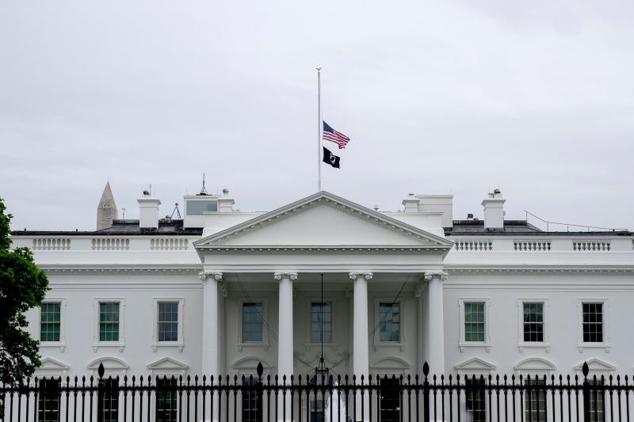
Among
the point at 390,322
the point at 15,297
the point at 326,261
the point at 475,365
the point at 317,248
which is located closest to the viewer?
the point at 15,297

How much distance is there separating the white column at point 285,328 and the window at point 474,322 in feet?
27.7

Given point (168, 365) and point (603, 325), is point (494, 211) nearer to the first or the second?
point (603, 325)

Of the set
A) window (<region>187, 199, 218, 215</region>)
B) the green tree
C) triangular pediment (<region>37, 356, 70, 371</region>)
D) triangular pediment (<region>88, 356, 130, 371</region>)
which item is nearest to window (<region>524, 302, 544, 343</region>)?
triangular pediment (<region>88, 356, 130, 371</region>)

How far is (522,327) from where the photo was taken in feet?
165

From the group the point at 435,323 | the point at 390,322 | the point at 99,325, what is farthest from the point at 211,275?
the point at 435,323

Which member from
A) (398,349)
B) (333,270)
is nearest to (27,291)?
(333,270)

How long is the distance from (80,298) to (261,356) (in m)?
8.43

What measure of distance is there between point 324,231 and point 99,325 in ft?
36.5

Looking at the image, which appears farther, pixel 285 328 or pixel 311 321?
pixel 311 321

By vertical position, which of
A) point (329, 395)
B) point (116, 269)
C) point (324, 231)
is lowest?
point (329, 395)

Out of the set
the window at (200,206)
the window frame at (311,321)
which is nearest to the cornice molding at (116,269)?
the window frame at (311,321)

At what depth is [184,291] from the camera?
167 ft

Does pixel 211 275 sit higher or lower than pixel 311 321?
higher

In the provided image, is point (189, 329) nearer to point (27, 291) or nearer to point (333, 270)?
point (333, 270)
